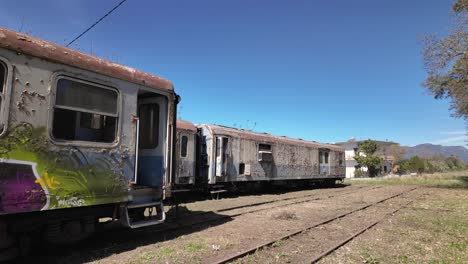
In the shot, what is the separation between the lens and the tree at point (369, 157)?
48.7m

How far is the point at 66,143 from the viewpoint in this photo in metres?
5.22

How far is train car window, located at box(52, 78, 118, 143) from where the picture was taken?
521 cm

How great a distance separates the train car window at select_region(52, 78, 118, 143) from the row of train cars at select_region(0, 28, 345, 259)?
2 cm

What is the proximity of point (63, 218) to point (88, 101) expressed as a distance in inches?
76.1

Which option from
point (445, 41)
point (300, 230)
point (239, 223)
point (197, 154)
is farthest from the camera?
point (445, 41)

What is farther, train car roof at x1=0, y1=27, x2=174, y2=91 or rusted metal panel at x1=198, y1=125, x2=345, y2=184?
rusted metal panel at x1=198, y1=125, x2=345, y2=184

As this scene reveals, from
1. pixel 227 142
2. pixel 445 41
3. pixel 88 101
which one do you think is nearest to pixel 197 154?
pixel 227 142

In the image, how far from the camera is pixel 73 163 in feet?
17.3

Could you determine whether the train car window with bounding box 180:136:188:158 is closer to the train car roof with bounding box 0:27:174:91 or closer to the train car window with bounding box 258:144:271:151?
the train car window with bounding box 258:144:271:151

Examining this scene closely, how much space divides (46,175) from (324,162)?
2250 centimetres

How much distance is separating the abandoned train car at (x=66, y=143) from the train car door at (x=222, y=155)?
8419 millimetres

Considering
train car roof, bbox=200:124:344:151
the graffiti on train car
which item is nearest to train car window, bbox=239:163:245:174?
train car roof, bbox=200:124:344:151

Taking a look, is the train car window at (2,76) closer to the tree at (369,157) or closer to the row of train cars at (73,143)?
the row of train cars at (73,143)

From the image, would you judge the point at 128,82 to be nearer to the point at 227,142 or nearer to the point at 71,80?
the point at 71,80
